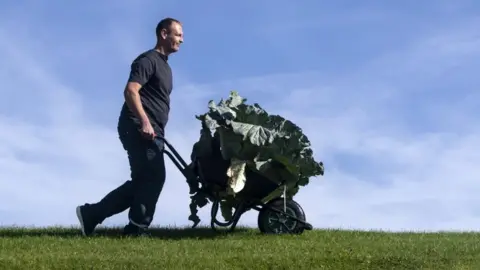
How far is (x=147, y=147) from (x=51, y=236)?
65.4 inches

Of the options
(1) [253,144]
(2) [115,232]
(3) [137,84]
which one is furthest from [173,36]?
(2) [115,232]

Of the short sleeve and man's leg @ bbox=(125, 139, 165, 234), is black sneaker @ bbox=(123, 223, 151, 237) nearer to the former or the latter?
man's leg @ bbox=(125, 139, 165, 234)

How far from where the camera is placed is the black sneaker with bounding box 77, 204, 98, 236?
10.8 metres

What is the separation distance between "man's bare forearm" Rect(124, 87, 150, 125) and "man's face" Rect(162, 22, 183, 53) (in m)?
0.88

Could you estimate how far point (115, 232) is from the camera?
11.2 meters

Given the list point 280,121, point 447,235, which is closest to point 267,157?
point 280,121

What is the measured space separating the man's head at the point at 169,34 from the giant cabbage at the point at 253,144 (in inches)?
33.4

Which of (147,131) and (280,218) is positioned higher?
(147,131)

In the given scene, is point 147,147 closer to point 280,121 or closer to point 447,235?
point 280,121

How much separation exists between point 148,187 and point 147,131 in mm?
776

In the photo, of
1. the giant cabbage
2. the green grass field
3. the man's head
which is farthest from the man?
the giant cabbage

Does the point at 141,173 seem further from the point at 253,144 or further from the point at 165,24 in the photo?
the point at 165,24

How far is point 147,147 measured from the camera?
10.3m

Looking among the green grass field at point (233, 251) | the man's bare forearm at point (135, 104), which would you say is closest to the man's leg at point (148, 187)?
the green grass field at point (233, 251)
